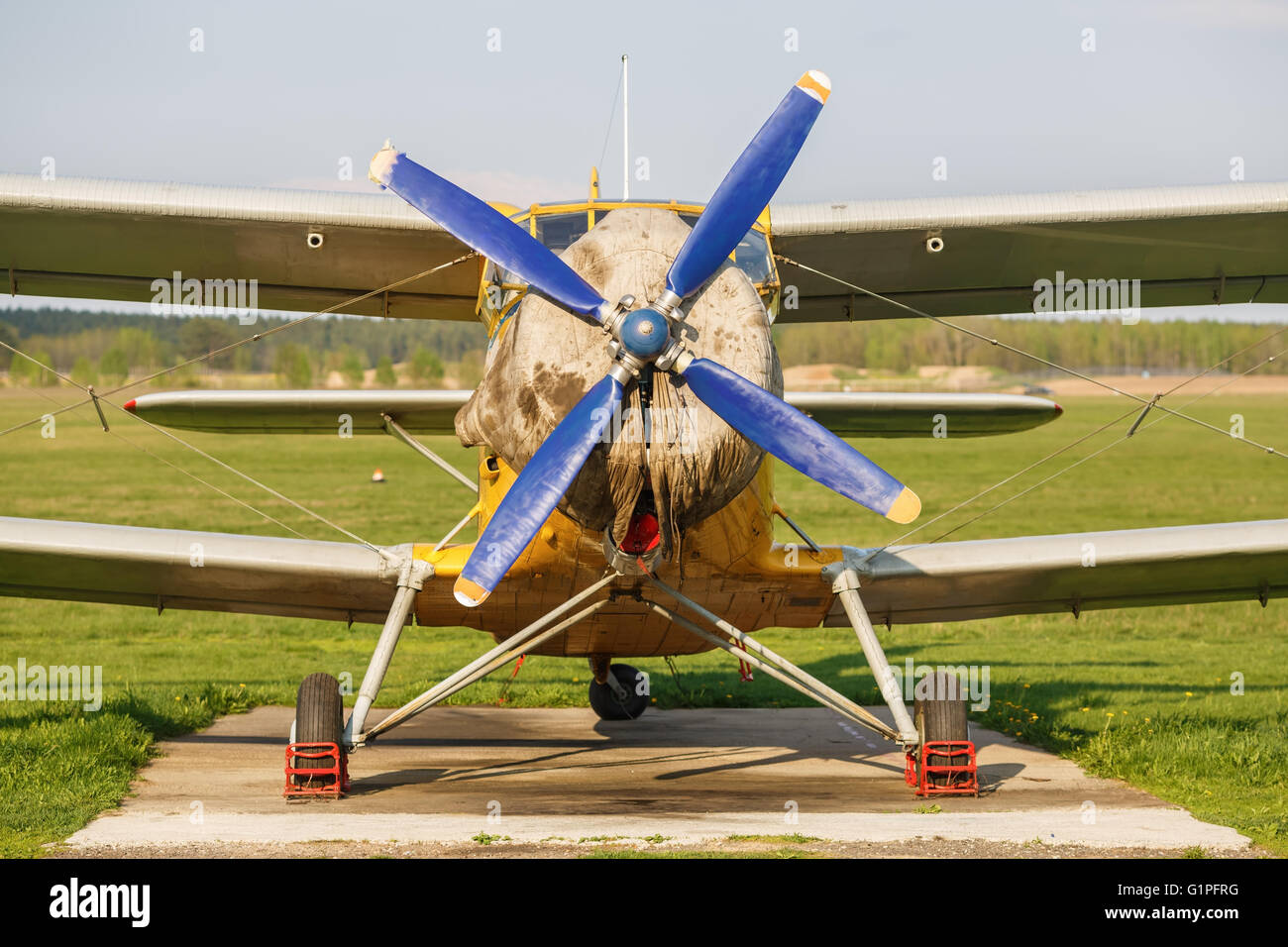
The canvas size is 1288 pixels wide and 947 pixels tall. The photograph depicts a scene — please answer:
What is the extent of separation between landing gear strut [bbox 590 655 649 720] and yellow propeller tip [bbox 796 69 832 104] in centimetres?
591

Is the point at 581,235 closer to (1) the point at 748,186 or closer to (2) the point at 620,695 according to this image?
(1) the point at 748,186

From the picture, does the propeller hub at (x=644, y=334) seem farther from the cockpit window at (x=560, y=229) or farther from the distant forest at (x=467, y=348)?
the distant forest at (x=467, y=348)

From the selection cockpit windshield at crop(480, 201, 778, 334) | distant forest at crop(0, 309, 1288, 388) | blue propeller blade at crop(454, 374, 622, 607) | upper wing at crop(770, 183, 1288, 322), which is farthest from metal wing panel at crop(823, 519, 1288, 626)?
distant forest at crop(0, 309, 1288, 388)

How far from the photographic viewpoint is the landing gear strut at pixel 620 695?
467 inches

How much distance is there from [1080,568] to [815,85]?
13.3 ft

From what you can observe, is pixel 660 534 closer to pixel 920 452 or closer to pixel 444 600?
pixel 444 600

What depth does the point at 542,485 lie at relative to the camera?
6.51 meters

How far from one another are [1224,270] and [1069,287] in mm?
1106

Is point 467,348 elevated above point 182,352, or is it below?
above

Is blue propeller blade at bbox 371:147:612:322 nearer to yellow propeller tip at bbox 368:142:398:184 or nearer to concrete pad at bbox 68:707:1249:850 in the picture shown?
yellow propeller tip at bbox 368:142:398:184

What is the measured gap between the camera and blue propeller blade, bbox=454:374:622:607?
6.45 m

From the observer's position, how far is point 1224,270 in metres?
10.1

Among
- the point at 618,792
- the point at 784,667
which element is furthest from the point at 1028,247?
the point at 618,792

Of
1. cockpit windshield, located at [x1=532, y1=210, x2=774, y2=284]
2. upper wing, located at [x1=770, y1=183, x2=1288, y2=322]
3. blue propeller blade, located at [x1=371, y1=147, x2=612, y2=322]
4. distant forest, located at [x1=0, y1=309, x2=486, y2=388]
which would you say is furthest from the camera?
distant forest, located at [x1=0, y1=309, x2=486, y2=388]
